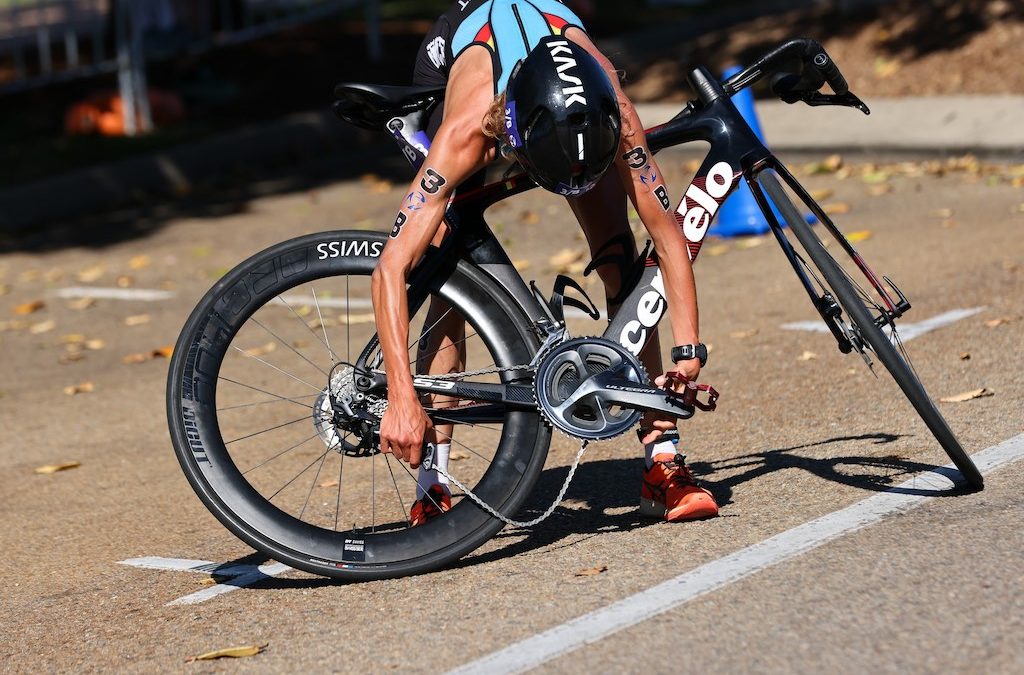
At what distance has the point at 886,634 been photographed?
350 cm

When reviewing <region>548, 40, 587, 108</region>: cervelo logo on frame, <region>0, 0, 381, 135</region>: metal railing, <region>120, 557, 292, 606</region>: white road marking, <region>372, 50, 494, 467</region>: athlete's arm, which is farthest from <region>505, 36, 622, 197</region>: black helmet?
<region>0, 0, 381, 135</region>: metal railing

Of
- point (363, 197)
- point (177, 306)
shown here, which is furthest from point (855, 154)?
point (177, 306)

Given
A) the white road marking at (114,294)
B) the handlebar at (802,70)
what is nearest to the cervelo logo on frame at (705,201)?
the handlebar at (802,70)

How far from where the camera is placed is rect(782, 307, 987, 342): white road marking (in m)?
6.54

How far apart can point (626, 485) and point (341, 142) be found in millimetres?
9828

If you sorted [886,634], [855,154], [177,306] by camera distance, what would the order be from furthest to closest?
[855,154] < [177,306] < [886,634]

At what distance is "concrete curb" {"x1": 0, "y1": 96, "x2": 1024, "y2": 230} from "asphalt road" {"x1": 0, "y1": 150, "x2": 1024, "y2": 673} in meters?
2.74

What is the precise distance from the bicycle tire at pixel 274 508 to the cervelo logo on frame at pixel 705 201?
0.64 meters

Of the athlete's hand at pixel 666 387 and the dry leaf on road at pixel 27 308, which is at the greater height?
the dry leaf on road at pixel 27 308

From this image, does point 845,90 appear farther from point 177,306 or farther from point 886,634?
point 177,306

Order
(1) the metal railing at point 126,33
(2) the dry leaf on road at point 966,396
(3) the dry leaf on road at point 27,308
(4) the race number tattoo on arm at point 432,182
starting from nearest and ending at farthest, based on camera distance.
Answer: (4) the race number tattoo on arm at point 432,182 < (2) the dry leaf on road at point 966,396 < (3) the dry leaf on road at point 27,308 < (1) the metal railing at point 126,33

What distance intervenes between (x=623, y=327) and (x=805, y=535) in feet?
2.62

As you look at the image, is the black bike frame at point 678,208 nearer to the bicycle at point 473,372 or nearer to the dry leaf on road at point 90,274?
the bicycle at point 473,372

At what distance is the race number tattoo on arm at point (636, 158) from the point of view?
431 cm
